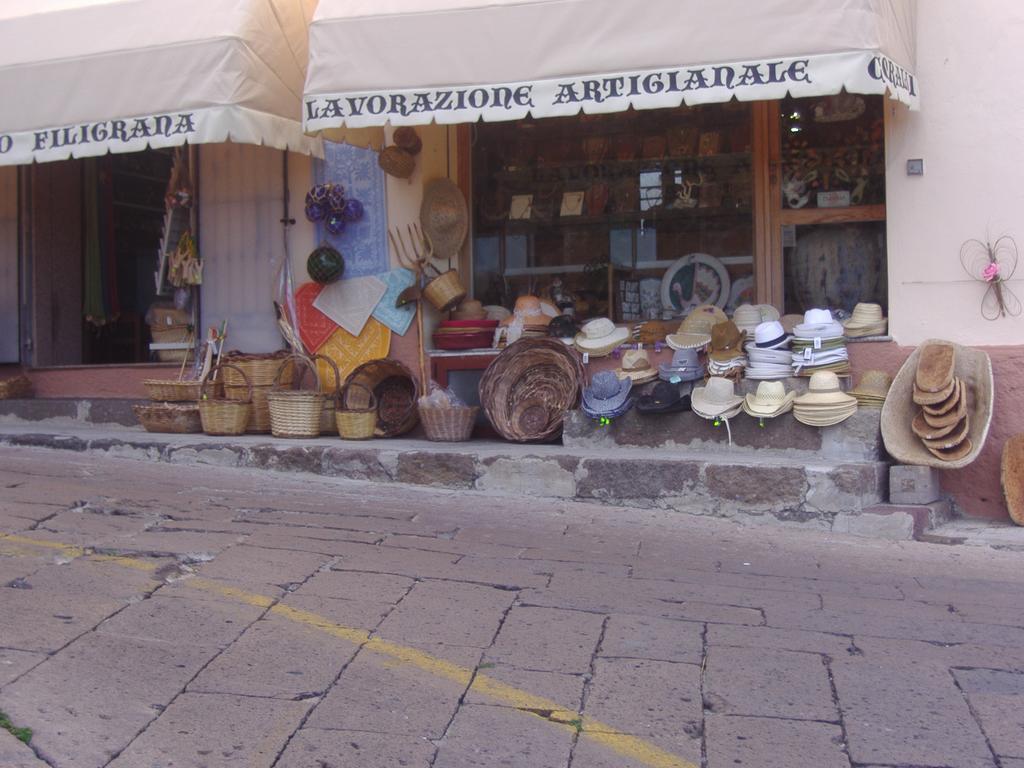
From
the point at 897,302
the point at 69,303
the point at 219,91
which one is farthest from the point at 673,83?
the point at 69,303

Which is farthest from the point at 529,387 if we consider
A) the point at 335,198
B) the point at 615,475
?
the point at 335,198

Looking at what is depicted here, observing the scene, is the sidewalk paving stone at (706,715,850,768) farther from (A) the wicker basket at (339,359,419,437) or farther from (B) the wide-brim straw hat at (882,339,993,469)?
(A) the wicker basket at (339,359,419,437)

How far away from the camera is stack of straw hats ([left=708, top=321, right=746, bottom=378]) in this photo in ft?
23.1

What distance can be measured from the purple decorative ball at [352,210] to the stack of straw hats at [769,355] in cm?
318

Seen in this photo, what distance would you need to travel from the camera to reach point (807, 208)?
26.4ft

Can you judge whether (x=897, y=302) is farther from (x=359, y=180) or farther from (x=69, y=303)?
(x=69, y=303)

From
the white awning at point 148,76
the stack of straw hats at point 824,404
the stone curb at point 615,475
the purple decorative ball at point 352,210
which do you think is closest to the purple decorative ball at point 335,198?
the purple decorative ball at point 352,210

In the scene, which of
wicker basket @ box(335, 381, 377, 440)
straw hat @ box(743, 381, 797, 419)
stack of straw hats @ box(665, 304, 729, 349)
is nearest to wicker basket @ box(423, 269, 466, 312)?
wicker basket @ box(335, 381, 377, 440)

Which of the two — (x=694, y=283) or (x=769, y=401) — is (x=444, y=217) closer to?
(x=694, y=283)

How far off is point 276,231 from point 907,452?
16.3 feet

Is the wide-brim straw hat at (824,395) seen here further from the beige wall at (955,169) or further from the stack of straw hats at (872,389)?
the beige wall at (955,169)

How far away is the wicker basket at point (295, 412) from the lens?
7.82 metres

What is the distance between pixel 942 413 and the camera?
6.44m

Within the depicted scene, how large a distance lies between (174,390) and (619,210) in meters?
3.55
